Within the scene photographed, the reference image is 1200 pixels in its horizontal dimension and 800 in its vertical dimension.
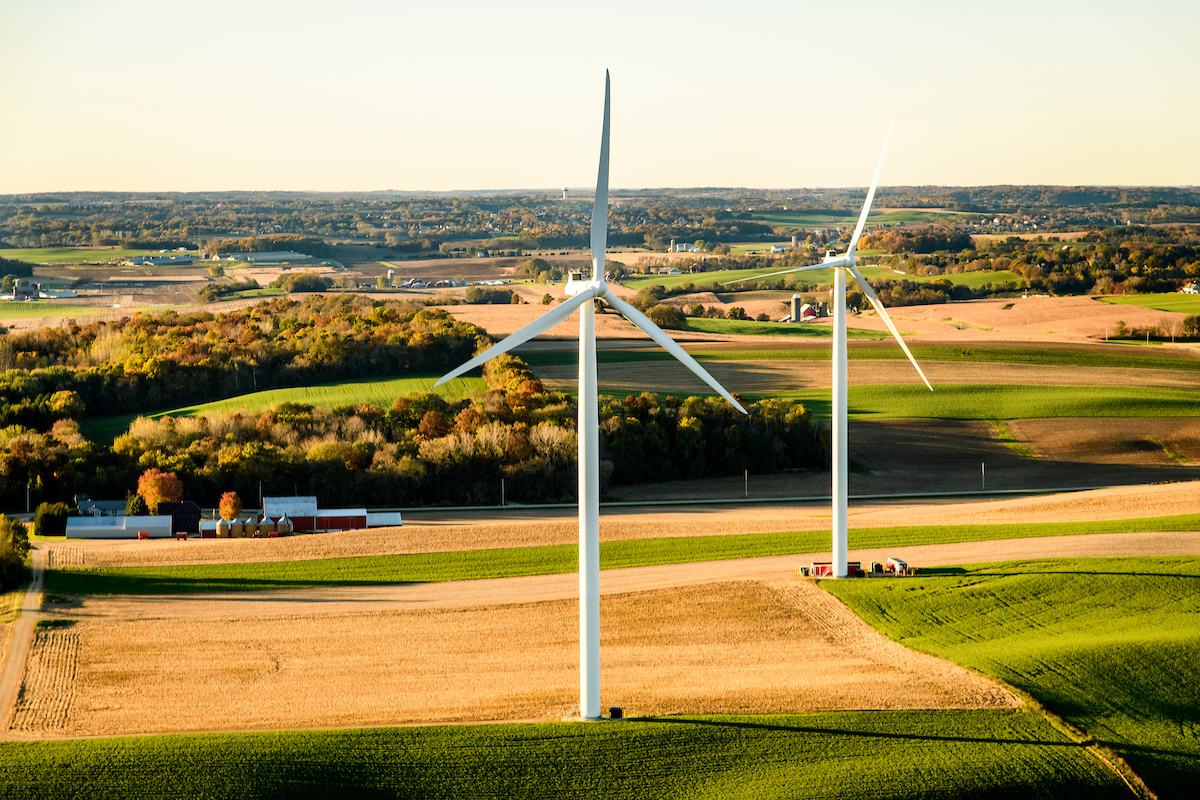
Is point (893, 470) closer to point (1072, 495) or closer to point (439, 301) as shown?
point (1072, 495)

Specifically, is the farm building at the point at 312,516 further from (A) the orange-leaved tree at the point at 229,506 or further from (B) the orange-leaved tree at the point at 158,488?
(B) the orange-leaved tree at the point at 158,488

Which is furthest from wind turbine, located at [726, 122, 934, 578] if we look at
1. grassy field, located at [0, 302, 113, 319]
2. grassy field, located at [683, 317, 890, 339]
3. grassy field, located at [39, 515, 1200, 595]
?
grassy field, located at [0, 302, 113, 319]

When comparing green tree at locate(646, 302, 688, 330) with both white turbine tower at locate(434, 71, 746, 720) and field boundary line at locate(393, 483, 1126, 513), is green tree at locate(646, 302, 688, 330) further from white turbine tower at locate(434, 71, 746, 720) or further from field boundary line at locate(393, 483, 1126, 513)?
white turbine tower at locate(434, 71, 746, 720)

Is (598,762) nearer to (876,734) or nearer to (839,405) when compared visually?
(876,734)

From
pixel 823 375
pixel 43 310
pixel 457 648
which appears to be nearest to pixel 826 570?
pixel 457 648

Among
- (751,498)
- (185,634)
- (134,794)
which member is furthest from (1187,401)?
(134,794)
